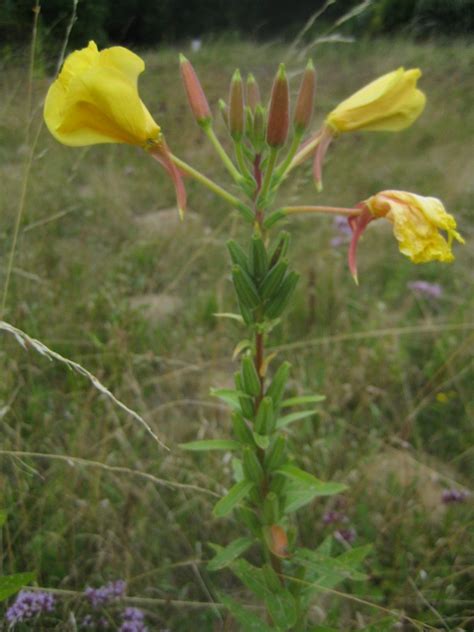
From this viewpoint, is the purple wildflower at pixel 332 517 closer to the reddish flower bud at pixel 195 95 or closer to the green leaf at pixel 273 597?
the green leaf at pixel 273 597

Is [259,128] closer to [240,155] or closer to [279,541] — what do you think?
[240,155]

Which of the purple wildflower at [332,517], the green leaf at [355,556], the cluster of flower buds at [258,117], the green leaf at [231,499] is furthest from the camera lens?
the purple wildflower at [332,517]

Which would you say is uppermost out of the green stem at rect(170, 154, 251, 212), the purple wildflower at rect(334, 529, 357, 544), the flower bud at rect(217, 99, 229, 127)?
the flower bud at rect(217, 99, 229, 127)

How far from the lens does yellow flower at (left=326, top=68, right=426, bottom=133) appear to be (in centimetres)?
112

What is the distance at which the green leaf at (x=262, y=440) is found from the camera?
1125 mm

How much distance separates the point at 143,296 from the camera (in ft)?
9.30

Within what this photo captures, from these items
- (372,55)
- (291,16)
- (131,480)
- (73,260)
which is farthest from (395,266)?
(291,16)

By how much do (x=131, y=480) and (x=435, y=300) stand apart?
1.82 m

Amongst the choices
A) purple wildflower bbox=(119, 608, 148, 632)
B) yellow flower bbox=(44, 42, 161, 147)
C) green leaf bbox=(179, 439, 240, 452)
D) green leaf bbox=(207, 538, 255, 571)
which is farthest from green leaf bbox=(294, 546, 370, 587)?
yellow flower bbox=(44, 42, 161, 147)

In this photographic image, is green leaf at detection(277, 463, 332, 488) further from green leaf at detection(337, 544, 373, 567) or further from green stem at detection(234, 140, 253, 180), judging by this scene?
green stem at detection(234, 140, 253, 180)

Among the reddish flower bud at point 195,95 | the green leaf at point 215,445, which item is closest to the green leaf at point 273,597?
the green leaf at point 215,445

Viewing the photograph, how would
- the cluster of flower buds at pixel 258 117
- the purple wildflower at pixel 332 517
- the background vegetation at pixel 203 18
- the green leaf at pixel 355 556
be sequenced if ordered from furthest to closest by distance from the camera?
the background vegetation at pixel 203 18 < the purple wildflower at pixel 332 517 < the green leaf at pixel 355 556 < the cluster of flower buds at pixel 258 117

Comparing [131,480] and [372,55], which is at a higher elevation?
[372,55]

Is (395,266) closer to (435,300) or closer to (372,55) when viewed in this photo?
(435,300)
